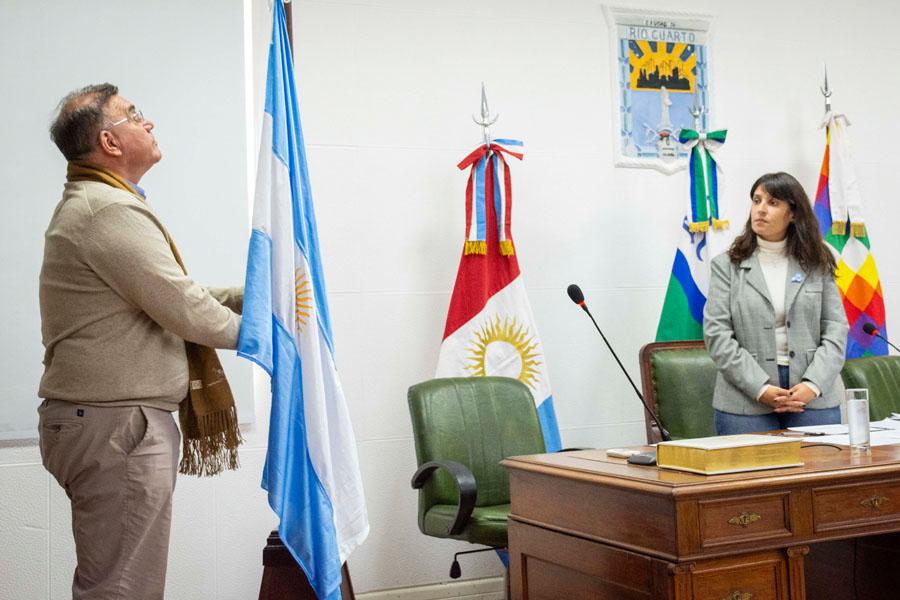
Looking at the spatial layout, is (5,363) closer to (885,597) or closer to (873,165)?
(885,597)

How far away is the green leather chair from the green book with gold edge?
85 cm

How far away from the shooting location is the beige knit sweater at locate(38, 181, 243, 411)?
1.89m

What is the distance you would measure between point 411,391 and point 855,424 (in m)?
1.42

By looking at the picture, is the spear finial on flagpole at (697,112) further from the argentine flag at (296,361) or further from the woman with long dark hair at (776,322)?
the argentine flag at (296,361)

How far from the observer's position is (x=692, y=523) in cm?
178

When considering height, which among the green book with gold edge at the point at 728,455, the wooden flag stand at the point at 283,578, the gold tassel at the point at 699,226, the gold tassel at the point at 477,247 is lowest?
the wooden flag stand at the point at 283,578

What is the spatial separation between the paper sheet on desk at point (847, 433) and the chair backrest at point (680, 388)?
2.28 feet

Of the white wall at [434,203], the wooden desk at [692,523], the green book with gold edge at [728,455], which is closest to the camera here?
the wooden desk at [692,523]

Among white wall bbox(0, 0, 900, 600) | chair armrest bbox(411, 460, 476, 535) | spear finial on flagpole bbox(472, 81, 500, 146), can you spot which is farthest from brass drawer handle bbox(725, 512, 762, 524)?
spear finial on flagpole bbox(472, 81, 500, 146)

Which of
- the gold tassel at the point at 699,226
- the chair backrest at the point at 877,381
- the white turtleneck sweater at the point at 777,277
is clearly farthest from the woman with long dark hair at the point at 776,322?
the gold tassel at the point at 699,226

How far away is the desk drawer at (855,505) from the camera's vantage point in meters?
1.95

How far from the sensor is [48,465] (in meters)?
1.94

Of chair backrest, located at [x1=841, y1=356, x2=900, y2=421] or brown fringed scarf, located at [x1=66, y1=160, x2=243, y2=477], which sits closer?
brown fringed scarf, located at [x1=66, y1=160, x2=243, y2=477]

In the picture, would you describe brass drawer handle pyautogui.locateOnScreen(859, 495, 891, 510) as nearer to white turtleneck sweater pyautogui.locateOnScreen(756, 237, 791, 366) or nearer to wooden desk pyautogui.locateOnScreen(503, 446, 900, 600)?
wooden desk pyautogui.locateOnScreen(503, 446, 900, 600)
